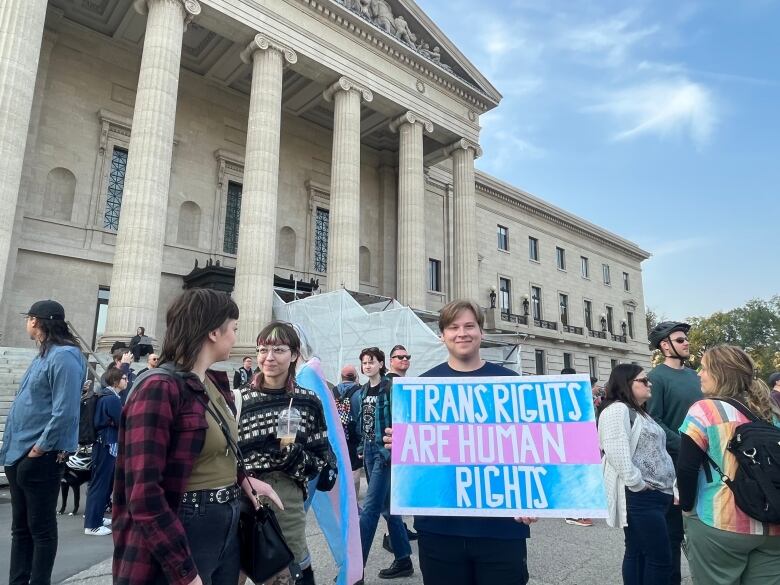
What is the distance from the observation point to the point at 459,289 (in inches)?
963

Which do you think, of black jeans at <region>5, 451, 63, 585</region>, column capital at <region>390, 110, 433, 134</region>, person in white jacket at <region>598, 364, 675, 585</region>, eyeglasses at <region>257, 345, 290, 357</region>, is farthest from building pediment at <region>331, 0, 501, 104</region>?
black jeans at <region>5, 451, 63, 585</region>

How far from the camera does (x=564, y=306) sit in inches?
1560

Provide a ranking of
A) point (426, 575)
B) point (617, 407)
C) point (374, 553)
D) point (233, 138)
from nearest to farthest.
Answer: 1. point (426, 575)
2. point (617, 407)
3. point (374, 553)
4. point (233, 138)

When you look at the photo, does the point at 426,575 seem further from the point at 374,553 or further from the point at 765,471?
the point at 374,553

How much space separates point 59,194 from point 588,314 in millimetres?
37113

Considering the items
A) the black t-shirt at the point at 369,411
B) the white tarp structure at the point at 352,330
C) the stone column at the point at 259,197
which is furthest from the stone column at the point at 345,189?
the black t-shirt at the point at 369,411

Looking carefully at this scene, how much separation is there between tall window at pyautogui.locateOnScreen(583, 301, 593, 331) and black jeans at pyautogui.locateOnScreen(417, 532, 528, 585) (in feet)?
136

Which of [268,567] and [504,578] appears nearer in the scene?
[268,567]

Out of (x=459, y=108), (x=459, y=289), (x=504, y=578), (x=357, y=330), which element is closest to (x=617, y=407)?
(x=504, y=578)

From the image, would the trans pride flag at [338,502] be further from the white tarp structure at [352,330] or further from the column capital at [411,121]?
the column capital at [411,121]

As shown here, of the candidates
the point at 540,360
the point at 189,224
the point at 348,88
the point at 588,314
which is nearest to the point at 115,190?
the point at 189,224

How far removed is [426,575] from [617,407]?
7.26ft

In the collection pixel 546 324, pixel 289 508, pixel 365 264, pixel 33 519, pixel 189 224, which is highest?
pixel 189 224

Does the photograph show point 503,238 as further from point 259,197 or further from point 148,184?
point 148,184
